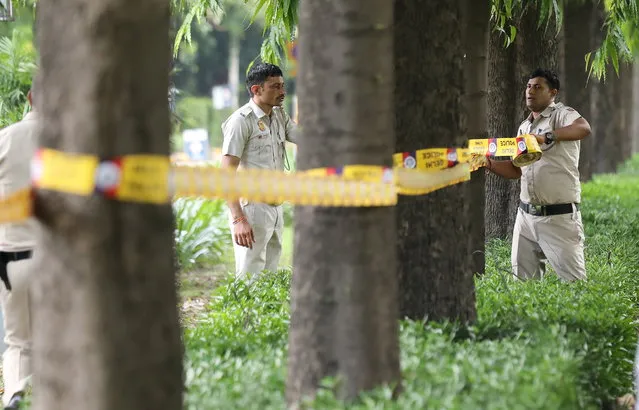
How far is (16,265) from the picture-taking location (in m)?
6.50

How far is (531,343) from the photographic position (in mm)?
5570

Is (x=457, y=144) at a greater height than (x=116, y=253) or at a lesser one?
greater

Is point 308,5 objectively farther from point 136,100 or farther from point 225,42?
point 225,42

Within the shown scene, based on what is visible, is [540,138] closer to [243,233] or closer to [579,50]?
[243,233]

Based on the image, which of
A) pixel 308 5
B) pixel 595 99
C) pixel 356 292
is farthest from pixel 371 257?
pixel 595 99

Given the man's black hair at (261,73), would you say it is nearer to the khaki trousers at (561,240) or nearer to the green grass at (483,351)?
the green grass at (483,351)

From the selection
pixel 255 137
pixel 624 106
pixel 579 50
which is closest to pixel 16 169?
pixel 255 137

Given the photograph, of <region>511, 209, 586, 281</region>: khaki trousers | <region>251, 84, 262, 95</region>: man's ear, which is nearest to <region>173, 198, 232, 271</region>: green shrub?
<region>251, 84, 262, 95</region>: man's ear

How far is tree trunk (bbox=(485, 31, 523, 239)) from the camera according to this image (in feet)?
37.7

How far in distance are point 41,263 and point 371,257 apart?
4.59ft

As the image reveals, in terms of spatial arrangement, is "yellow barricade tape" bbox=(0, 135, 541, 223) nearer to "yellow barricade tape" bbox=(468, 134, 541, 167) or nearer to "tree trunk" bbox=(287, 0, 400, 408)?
"tree trunk" bbox=(287, 0, 400, 408)

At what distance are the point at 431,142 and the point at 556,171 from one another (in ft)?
8.35

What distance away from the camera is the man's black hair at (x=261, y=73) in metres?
8.61

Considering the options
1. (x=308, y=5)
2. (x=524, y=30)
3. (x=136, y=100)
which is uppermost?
(x=524, y=30)
